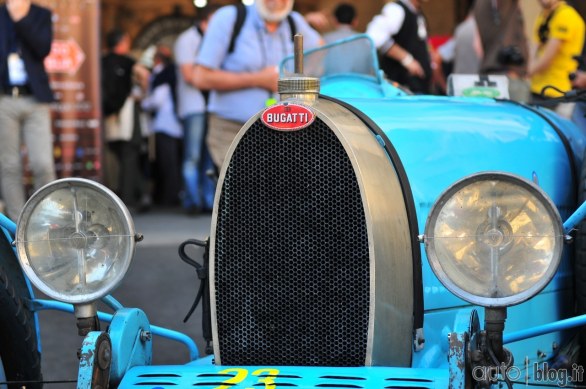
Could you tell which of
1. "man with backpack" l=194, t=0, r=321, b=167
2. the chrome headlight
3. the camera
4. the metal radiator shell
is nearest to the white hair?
"man with backpack" l=194, t=0, r=321, b=167

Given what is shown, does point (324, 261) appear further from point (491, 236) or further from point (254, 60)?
point (254, 60)

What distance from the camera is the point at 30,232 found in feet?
10.9

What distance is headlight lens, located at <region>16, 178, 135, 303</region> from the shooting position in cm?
327

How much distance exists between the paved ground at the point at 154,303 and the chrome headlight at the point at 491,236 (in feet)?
5.80

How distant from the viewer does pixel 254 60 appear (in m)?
7.50

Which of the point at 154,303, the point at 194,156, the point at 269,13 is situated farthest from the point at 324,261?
the point at 194,156

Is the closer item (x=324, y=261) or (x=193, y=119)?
(x=324, y=261)

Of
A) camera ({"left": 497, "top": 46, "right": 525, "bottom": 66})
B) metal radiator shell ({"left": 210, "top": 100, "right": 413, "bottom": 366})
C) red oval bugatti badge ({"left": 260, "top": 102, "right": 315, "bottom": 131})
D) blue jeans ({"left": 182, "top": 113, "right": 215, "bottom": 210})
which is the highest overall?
camera ({"left": 497, "top": 46, "right": 525, "bottom": 66})

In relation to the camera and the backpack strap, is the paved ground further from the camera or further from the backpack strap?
the camera

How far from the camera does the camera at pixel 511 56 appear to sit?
23.1 feet

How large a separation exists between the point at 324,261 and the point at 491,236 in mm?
506

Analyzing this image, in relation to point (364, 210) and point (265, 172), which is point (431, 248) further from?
point (265, 172)

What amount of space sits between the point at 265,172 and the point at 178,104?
8704mm

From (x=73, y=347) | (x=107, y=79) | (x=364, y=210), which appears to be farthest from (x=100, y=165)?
(x=364, y=210)
